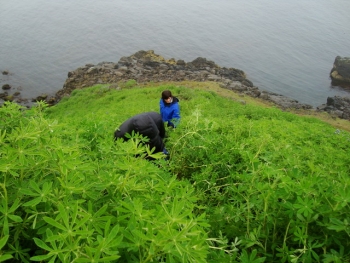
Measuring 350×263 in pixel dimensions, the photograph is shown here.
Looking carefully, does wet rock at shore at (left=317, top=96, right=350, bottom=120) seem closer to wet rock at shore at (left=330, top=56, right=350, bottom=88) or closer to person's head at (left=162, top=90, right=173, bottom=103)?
wet rock at shore at (left=330, top=56, right=350, bottom=88)

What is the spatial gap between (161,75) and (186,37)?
1520 cm

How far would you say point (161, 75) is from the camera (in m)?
25.4

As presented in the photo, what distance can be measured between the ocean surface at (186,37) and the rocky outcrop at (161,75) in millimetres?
2629

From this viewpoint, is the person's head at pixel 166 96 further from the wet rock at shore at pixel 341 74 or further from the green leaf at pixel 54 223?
the wet rock at shore at pixel 341 74

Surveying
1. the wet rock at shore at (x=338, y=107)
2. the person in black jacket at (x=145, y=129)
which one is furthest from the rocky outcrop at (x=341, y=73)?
the person in black jacket at (x=145, y=129)

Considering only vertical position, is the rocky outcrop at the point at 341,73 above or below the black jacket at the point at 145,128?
above

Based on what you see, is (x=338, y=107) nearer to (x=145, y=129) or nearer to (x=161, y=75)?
(x=161, y=75)

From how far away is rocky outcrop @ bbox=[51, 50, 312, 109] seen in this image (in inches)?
972

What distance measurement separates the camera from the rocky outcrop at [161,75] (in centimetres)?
2469

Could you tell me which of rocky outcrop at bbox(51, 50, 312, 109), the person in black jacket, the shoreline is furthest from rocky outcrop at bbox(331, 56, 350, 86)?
the person in black jacket

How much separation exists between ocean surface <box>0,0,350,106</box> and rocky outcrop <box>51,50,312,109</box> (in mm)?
2629

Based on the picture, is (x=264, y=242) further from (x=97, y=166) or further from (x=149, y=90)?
(x=149, y=90)

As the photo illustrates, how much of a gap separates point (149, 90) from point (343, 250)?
17.9 meters

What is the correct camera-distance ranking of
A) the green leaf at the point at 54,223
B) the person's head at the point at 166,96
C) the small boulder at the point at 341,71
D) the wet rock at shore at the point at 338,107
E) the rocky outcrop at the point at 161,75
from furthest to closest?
1. the small boulder at the point at 341,71
2. the rocky outcrop at the point at 161,75
3. the wet rock at shore at the point at 338,107
4. the person's head at the point at 166,96
5. the green leaf at the point at 54,223
